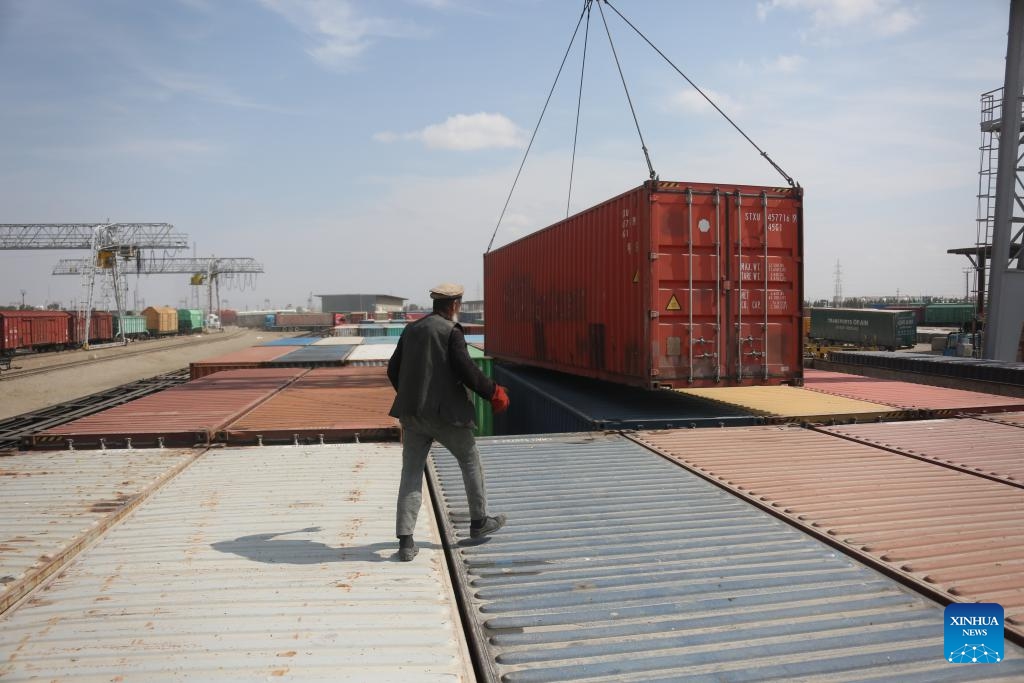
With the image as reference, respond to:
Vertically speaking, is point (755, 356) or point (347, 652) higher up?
point (755, 356)

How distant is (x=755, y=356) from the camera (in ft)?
29.4

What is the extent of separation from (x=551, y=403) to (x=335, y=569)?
21.8ft

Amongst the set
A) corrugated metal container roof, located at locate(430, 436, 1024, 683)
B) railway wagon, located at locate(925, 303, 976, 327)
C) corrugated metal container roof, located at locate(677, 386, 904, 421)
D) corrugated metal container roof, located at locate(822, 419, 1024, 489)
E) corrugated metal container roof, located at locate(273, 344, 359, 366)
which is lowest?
corrugated metal container roof, located at locate(430, 436, 1024, 683)

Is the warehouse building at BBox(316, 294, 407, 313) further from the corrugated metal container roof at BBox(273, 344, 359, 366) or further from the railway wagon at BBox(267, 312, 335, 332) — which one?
the corrugated metal container roof at BBox(273, 344, 359, 366)

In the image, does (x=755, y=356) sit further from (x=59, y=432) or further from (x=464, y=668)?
(x=59, y=432)

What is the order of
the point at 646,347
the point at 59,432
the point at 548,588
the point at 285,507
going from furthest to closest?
the point at 646,347 → the point at 59,432 → the point at 285,507 → the point at 548,588

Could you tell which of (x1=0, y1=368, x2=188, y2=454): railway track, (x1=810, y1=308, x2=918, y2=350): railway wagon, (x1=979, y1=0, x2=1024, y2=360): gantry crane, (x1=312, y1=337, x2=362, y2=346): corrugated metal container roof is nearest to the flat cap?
(x1=0, y1=368, x2=188, y2=454): railway track

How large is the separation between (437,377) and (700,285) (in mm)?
5622

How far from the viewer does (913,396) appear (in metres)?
9.48

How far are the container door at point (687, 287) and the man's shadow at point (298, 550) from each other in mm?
5241

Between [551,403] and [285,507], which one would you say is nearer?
[285,507]

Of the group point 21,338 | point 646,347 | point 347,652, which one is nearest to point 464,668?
point 347,652

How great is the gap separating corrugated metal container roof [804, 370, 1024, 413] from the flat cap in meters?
6.72

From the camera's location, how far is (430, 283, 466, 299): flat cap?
14.0 feet
